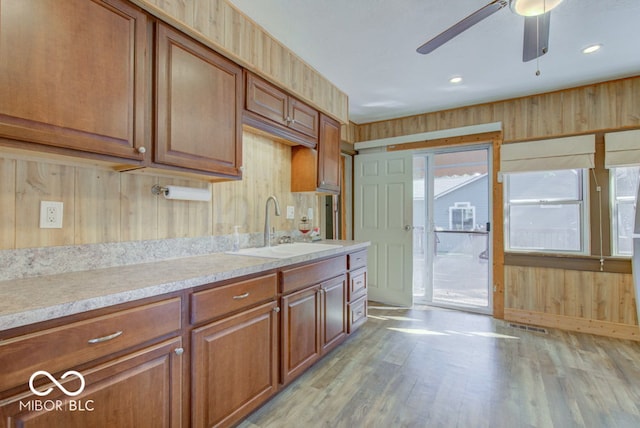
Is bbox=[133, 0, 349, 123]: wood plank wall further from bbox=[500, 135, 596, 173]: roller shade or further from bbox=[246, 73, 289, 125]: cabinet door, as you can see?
bbox=[500, 135, 596, 173]: roller shade

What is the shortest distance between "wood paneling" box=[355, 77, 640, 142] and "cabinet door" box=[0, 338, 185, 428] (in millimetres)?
3696

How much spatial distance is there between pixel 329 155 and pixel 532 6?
179 centimetres

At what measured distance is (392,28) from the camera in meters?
2.12

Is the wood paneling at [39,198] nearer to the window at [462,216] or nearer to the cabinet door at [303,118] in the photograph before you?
the cabinet door at [303,118]

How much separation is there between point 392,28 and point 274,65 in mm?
868

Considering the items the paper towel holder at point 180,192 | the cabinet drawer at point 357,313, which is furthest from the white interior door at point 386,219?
the paper towel holder at point 180,192

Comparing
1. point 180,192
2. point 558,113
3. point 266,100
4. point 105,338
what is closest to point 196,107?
point 180,192

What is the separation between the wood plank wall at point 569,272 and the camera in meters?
2.88

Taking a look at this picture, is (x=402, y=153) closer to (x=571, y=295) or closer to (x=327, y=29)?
(x=327, y=29)

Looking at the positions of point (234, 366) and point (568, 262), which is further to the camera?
point (568, 262)

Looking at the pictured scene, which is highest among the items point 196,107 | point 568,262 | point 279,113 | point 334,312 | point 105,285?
point 279,113

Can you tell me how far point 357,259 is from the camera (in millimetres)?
2848

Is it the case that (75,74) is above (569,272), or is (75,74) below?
above

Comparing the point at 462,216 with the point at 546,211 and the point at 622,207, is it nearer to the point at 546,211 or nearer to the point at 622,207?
the point at 546,211
